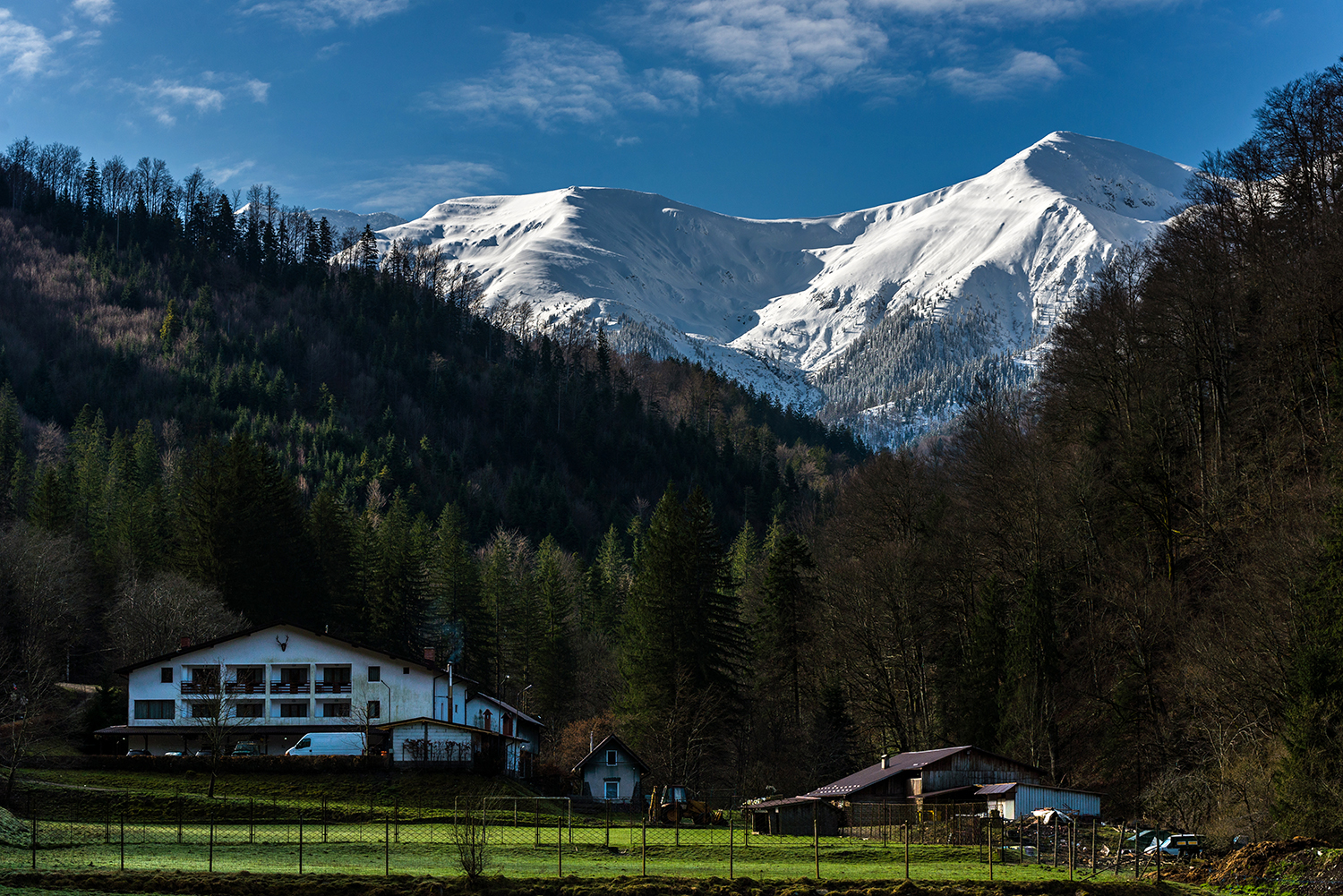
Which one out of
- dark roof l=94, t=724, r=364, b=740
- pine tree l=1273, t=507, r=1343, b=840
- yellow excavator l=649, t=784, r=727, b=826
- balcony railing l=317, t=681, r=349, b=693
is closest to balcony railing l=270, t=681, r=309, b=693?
balcony railing l=317, t=681, r=349, b=693

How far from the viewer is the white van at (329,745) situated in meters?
56.9

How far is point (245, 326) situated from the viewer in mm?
181750

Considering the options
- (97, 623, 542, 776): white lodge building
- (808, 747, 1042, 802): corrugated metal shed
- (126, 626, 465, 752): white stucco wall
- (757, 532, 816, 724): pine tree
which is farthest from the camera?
(757, 532, 816, 724): pine tree

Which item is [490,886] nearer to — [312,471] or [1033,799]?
[1033,799]

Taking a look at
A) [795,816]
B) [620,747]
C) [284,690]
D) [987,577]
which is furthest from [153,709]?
[987,577]

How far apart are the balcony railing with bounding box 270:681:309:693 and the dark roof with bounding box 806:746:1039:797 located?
3061cm

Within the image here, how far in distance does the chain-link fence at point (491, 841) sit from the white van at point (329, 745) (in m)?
9.00

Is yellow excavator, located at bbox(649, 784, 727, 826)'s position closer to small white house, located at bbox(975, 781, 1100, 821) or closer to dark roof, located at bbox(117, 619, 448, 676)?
small white house, located at bbox(975, 781, 1100, 821)

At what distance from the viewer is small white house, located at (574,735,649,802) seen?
60.4 meters

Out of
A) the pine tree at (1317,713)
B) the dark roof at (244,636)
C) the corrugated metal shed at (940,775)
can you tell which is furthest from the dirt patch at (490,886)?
the dark roof at (244,636)

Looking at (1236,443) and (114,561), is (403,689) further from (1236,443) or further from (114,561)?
(1236,443)

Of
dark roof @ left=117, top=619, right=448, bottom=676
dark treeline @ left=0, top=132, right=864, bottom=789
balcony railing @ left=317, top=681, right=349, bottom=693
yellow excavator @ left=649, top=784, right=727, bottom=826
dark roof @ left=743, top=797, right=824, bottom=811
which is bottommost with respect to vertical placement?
yellow excavator @ left=649, top=784, right=727, bottom=826

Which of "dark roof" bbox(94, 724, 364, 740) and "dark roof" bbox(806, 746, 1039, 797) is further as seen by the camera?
"dark roof" bbox(94, 724, 364, 740)

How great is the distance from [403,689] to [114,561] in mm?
26628
